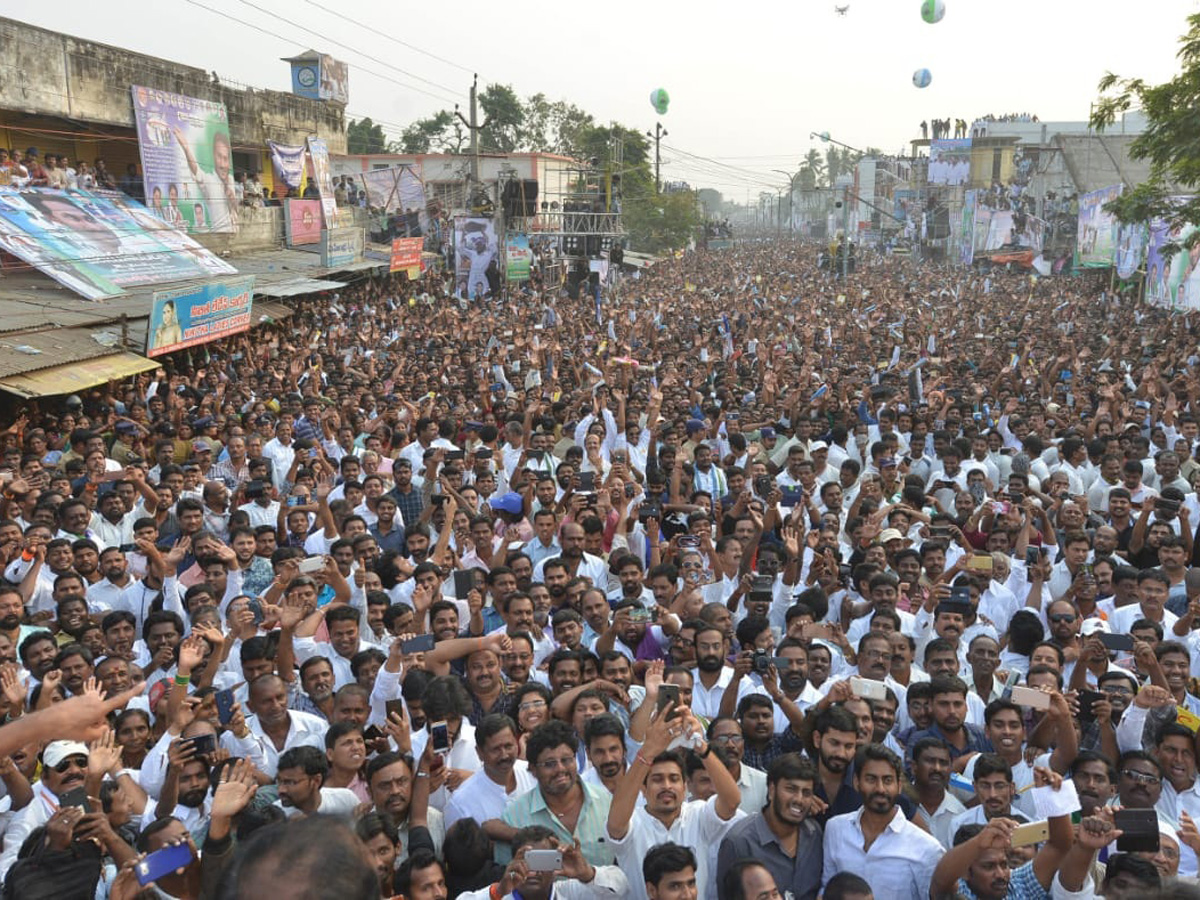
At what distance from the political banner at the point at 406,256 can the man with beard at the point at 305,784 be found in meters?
20.0

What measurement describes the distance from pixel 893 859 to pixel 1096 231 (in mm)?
29795

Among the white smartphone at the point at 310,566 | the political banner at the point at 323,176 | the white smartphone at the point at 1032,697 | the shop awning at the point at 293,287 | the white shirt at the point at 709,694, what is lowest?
the white shirt at the point at 709,694

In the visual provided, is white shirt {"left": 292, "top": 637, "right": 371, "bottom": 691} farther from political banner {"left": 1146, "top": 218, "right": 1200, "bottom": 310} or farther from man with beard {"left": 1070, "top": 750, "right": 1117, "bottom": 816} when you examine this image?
political banner {"left": 1146, "top": 218, "right": 1200, "bottom": 310}

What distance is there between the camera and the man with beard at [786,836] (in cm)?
357

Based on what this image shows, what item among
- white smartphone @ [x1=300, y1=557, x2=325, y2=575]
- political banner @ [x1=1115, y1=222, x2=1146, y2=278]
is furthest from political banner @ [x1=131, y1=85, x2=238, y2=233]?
political banner @ [x1=1115, y1=222, x2=1146, y2=278]

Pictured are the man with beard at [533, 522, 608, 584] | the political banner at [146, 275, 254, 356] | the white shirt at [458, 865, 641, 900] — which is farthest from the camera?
the political banner at [146, 275, 254, 356]

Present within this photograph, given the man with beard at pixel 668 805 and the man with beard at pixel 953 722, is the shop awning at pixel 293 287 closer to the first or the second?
the man with beard at pixel 953 722

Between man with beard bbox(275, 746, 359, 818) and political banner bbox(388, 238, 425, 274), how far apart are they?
2001 centimetres

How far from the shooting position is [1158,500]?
7.40 metres

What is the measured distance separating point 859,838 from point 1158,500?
4.89m

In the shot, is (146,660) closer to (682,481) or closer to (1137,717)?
(682,481)

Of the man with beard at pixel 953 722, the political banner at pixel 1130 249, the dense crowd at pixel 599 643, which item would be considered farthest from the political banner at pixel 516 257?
the man with beard at pixel 953 722

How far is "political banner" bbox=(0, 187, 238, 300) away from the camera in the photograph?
14.4 m

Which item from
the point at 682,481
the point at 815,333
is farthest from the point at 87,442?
the point at 815,333
